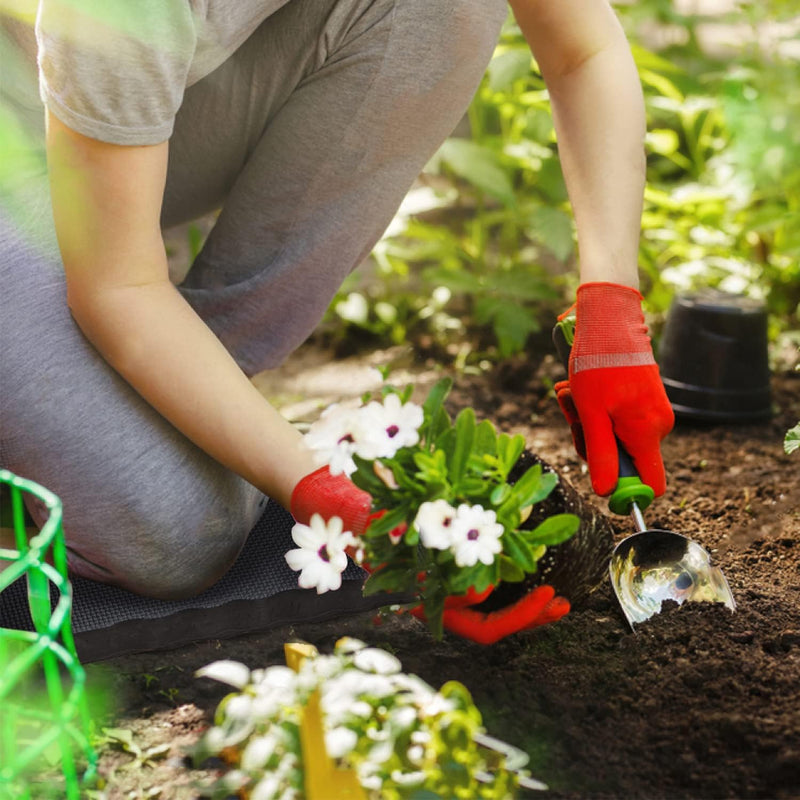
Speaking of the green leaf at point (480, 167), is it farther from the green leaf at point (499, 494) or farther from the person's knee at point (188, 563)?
the green leaf at point (499, 494)

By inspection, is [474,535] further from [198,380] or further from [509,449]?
[198,380]

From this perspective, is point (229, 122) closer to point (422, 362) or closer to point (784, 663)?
point (422, 362)

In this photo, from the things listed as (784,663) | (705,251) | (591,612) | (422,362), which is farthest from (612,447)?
(705,251)

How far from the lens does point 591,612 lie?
4.55 feet

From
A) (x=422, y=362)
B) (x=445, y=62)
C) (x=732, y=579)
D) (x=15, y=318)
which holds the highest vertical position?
(x=445, y=62)

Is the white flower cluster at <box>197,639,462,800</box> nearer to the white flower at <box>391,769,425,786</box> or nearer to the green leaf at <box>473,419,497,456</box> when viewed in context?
the white flower at <box>391,769,425,786</box>

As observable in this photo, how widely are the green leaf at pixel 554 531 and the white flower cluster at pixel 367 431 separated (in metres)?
0.18

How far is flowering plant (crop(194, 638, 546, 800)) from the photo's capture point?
888 mm

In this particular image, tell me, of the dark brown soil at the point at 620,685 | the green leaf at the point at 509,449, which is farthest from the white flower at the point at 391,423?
the dark brown soil at the point at 620,685

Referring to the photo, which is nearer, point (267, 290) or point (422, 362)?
point (267, 290)

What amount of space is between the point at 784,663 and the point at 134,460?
2.87 feet

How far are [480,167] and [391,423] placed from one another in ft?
4.49

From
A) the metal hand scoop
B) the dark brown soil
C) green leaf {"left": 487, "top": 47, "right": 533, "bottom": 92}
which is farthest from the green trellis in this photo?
green leaf {"left": 487, "top": 47, "right": 533, "bottom": 92}

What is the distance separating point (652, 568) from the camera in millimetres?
1387
